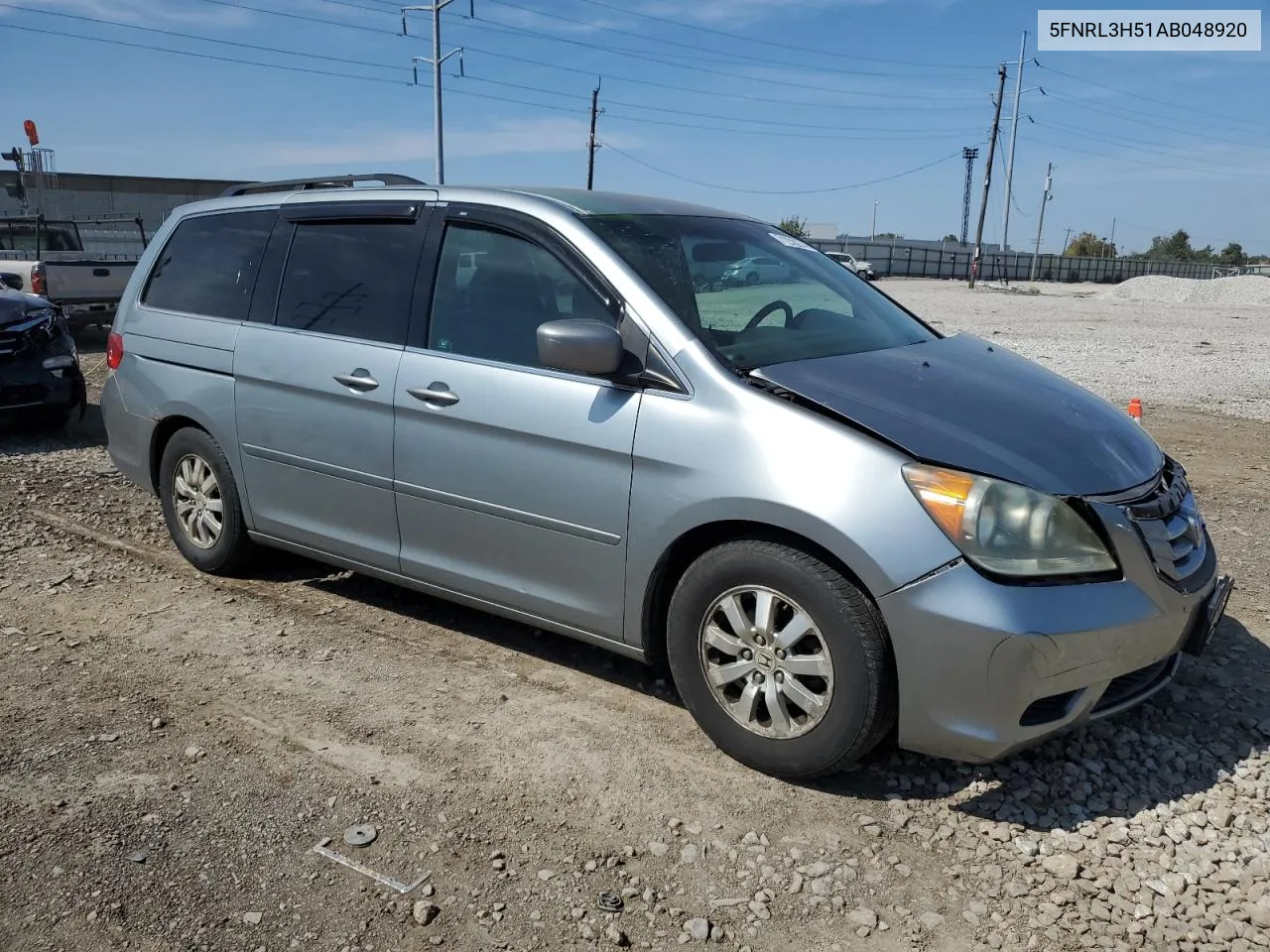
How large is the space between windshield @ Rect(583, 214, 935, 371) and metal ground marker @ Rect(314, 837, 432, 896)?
1.86 m

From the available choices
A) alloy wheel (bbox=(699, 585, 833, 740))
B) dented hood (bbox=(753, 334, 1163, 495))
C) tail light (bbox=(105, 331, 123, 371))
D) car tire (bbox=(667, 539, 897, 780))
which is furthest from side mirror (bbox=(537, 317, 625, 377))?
tail light (bbox=(105, 331, 123, 371))

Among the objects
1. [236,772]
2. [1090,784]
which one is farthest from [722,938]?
[236,772]

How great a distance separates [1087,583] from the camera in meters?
3.01

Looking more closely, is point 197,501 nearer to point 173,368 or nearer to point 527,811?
point 173,368

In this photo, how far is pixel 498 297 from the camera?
4.06m

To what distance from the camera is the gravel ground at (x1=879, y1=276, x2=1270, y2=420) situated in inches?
450

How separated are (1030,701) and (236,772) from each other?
2499 mm

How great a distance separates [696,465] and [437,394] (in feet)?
3.95

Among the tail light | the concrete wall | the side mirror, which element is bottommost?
the tail light

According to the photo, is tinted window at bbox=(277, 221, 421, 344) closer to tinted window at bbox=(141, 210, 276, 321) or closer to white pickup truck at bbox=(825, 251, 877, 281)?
tinted window at bbox=(141, 210, 276, 321)

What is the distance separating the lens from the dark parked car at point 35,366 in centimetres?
820

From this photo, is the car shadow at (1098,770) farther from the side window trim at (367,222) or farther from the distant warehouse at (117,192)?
the distant warehouse at (117,192)

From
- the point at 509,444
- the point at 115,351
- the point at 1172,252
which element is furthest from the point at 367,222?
the point at 1172,252

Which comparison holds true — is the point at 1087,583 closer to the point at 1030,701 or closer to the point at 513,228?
the point at 1030,701
